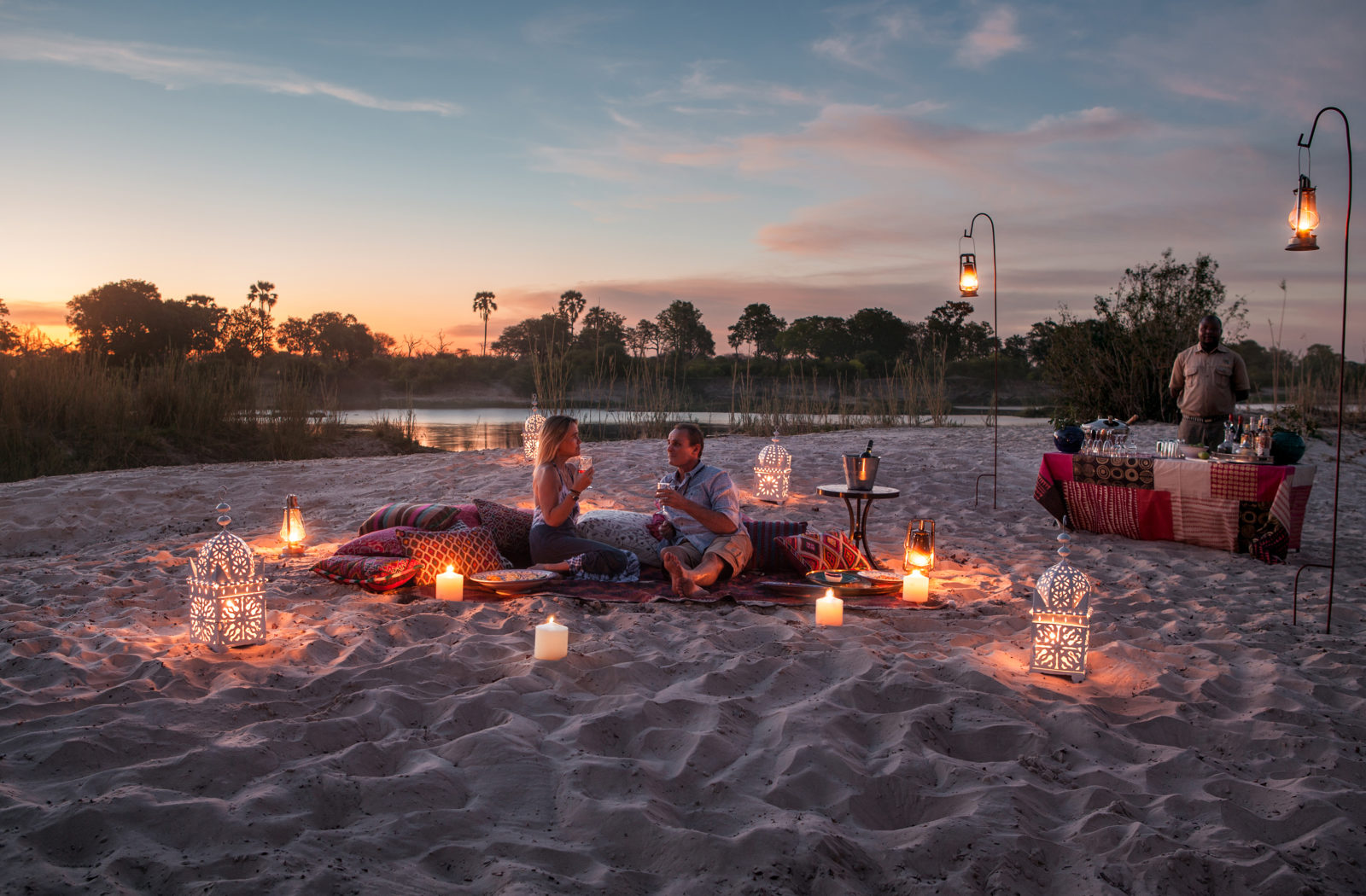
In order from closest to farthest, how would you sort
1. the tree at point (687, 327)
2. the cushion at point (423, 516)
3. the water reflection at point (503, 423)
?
1. the cushion at point (423, 516)
2. the water reflection at point (503, 423)
3. the tree at point (687, 327)

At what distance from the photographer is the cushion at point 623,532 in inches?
173

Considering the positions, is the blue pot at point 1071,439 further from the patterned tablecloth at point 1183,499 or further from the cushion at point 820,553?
the cushion at point 820,553

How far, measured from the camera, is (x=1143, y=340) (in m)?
11.9

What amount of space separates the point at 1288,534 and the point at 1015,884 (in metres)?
4.15

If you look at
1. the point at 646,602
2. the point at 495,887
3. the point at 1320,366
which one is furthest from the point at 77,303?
the point at 1320,366

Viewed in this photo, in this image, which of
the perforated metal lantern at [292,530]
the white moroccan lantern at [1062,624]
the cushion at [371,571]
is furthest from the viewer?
the perforated metal lantern at [292,530]

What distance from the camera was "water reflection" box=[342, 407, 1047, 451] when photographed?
480 inches

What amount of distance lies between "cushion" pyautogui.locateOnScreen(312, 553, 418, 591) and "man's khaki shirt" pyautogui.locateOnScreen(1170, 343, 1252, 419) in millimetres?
5364

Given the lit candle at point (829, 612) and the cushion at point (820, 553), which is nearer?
the lit candle at point (829, 612)

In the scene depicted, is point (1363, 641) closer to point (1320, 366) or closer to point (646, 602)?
point (646, 602)

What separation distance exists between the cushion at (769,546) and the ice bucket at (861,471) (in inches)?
15.8

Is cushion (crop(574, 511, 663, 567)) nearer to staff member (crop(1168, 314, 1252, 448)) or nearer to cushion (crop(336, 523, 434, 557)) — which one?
cushion (crop(336, 523, 434, 557))

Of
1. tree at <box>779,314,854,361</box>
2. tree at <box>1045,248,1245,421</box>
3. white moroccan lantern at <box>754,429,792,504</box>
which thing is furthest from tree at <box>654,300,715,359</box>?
white moroccan lantern at <box>754,429,792,504</box>

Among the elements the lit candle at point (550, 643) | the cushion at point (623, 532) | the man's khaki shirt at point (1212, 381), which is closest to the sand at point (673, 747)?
the lit candle at point (550, 643)
